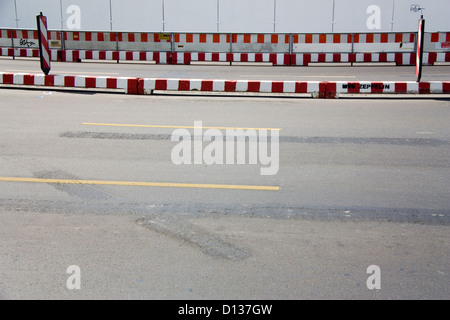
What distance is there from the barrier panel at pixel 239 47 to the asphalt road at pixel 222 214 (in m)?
13.5

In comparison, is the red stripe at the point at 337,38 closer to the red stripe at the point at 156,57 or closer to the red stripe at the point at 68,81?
the red stripe at the point at 156,57

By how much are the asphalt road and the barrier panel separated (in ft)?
44.2

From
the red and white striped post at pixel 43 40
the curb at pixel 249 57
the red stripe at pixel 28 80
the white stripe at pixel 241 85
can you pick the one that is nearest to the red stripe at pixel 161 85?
the white stripe at pixel 241 85

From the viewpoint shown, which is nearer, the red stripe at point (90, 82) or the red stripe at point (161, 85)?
the red stripe at point (161, 85)

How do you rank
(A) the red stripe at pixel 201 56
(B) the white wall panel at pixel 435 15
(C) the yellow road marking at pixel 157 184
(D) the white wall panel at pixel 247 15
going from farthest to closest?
(D) the white wall panel at pixel 247 15 → (B) the white wall panel at pixel 435 15 → (A) the red stripe at pixel 201 56 → (C) the yellow road marking at pixel 157 184

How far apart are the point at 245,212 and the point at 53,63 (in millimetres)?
19716

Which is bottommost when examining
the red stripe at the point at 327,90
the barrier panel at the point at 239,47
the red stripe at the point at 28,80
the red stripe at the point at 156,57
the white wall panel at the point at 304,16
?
the red stripe at the point at 327,90

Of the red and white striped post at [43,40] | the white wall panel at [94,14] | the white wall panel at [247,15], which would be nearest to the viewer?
the red and white striped post at [43,40]

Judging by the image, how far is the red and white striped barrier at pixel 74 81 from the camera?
551 inches

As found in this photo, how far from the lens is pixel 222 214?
5559 mm

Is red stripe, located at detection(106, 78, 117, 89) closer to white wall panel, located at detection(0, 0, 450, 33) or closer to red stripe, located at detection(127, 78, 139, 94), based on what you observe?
red stripe, located at detection(127, 78, 139, 94)

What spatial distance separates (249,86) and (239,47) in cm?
1041

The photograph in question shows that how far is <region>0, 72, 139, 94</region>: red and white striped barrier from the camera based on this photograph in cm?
1399
